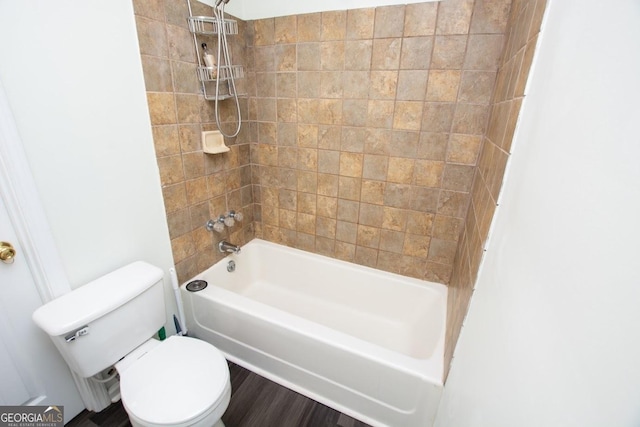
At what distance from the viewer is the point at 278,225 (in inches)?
85.6

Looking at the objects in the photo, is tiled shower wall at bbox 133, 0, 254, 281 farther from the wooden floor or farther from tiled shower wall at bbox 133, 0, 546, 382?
the wooden floor

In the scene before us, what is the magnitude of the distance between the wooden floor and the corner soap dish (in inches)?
53.6

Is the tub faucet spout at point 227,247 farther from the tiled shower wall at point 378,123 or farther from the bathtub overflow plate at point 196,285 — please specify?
the tiled shower wall at point 378,123

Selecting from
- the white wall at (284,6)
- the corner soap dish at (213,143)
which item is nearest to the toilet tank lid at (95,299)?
the corner soap dish at (213,143)

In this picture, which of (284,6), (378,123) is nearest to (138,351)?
(378,123)

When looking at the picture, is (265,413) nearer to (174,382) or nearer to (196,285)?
(174,382)

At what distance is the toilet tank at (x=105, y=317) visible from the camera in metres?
1.03

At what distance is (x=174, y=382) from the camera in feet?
3.61

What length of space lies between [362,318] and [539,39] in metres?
1.73

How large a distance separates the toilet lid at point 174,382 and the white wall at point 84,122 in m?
0.48

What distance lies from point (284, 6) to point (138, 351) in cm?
201

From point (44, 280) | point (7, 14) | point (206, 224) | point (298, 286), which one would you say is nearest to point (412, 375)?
point (298, 286)

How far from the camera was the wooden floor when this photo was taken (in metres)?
1.35

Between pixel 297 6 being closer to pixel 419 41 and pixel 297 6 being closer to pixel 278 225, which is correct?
pixel 419 41
